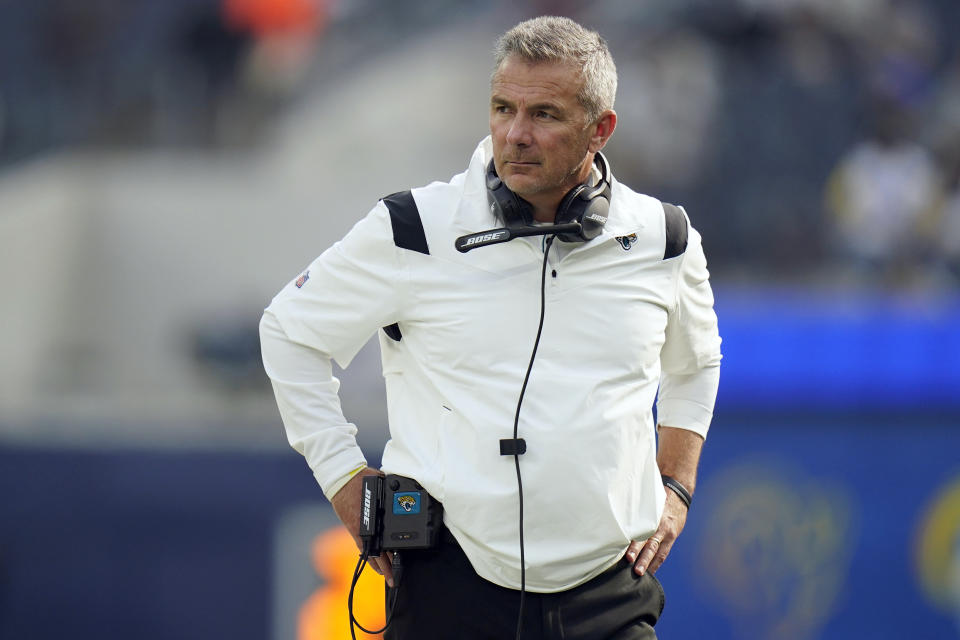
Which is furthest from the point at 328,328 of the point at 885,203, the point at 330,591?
the point at 885,203

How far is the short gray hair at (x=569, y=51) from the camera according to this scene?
2.53m

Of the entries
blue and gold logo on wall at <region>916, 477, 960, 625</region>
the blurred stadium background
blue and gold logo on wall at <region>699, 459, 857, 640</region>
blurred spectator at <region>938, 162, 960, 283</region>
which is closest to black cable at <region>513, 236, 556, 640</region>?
the blurred stadium background

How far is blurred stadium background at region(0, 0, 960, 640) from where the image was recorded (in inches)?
224

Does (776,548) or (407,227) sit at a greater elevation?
(407,227)

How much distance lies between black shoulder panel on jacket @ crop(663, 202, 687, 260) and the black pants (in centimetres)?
63

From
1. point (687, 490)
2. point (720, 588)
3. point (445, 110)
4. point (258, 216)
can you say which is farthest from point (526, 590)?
point (445, 110)

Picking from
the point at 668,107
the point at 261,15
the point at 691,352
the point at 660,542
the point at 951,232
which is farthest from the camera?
the point at 261,15

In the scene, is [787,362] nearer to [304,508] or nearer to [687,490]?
[304,508]

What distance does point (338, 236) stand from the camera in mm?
8156

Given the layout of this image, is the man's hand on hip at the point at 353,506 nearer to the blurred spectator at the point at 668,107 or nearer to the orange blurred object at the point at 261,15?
the blurred spectator at the point at 668,107

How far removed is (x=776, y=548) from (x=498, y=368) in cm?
397

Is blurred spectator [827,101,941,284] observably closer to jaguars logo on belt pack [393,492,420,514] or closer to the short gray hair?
the short gray hair

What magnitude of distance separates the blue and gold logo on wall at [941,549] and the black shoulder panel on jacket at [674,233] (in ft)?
13.3

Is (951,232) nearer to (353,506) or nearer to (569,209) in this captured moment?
(569,209)
